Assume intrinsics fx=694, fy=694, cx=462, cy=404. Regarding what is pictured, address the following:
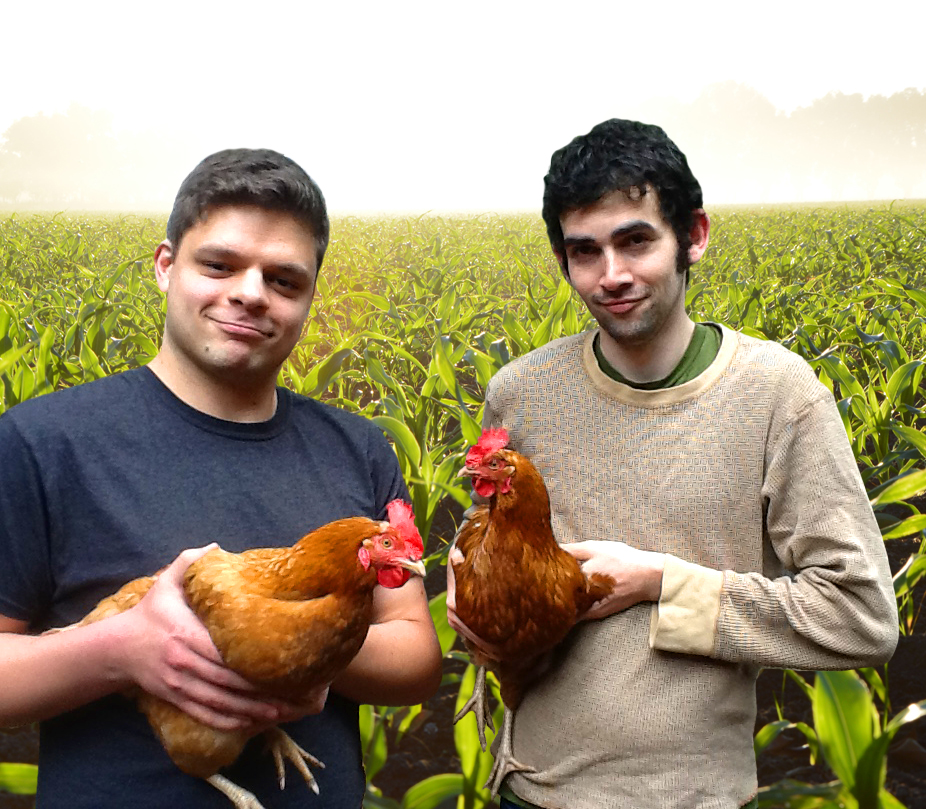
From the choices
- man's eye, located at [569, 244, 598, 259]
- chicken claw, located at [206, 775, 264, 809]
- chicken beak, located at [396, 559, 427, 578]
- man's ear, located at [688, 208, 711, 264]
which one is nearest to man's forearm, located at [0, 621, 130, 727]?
chicken claw, located at [206, 775, 264, 809]

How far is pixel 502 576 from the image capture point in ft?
2.18

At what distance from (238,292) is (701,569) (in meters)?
0.49

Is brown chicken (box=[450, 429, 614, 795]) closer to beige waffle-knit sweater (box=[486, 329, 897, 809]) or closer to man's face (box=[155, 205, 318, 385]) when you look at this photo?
beige waffle-knit sweater (box=[486, 329, 897, 809])

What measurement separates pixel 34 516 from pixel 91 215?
5.37 metres

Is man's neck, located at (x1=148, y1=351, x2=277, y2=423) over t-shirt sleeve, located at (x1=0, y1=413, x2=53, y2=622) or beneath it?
over

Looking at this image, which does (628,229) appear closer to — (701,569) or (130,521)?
(701,569)

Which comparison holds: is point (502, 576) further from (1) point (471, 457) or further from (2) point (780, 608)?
(2) point (780, 608)

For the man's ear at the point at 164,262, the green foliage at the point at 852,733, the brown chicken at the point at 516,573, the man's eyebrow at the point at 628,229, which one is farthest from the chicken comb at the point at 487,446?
the green foliage at the point at 852,733

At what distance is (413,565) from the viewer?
0.50 metres

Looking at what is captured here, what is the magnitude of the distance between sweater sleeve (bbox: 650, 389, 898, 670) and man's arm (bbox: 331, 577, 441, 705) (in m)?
0.22

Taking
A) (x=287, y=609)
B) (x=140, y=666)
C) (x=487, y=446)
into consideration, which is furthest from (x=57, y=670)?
(x=487, y=446)

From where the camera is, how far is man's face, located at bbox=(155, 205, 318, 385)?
58cm

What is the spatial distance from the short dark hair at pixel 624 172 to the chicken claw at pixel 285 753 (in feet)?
1.81

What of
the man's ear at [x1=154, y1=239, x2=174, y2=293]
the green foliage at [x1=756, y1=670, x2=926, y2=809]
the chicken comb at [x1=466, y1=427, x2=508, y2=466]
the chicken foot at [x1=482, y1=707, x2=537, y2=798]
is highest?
the man's ear at [x1=154, y1=239, x2=174, y2=293]
